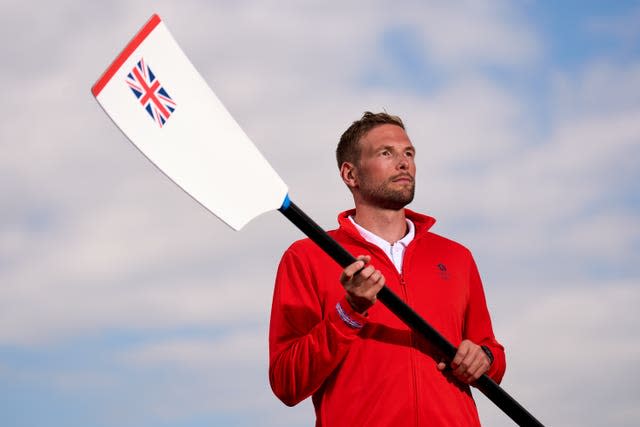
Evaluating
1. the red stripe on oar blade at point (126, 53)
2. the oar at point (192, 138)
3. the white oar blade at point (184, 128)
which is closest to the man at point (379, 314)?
the oar at point (192, 138)

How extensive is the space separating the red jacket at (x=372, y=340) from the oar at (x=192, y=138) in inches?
→ 7.3

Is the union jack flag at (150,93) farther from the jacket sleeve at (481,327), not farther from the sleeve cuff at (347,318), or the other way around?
the jacket sleeve at (481,327)

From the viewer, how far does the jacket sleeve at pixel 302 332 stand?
5152mm

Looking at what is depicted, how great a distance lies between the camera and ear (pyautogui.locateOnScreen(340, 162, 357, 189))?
5.95 metres

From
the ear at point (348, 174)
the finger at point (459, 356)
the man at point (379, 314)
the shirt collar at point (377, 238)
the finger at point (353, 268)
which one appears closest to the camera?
the finger at point (353, 268)

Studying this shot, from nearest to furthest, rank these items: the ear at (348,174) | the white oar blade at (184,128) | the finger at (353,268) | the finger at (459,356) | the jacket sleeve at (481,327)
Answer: the finger at (353,268) < the white oar blade at (184,128) < the finger at (459,356) < the jacket sleeve at (481,327) < the ear at (348,174)

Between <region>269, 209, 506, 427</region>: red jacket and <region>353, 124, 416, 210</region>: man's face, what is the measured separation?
21 cm

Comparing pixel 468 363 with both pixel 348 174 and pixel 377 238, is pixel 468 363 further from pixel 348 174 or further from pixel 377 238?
pixel 348 174

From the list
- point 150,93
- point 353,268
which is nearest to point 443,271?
point 353,268

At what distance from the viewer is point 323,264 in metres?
5.57

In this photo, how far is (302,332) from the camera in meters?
5.48

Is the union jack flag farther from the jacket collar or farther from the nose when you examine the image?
the nose

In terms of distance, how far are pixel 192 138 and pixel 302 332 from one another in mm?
1085

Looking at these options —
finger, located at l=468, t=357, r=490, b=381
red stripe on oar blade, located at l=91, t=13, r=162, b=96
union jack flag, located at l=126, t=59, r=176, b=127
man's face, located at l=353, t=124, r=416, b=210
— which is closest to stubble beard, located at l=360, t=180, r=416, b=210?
man's face, located at l=353, t=124, r=416, b=210
